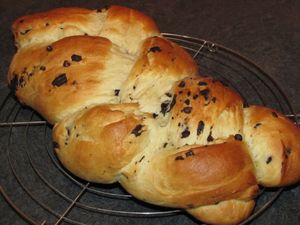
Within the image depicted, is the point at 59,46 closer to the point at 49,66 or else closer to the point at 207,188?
the point at 49,66

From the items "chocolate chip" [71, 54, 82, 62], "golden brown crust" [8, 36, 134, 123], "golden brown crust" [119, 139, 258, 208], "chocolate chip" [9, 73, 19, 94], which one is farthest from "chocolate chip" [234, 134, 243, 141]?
"chocolate chip" [9, 73, 19, 94]

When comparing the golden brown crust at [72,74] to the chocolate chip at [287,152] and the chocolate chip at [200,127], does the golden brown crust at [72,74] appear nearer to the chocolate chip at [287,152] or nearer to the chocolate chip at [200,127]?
the chocolate chip at [200,127]

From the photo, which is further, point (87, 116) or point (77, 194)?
point (77, 194)

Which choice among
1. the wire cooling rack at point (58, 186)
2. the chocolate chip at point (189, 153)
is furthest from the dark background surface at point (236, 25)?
the chocolate chip at point (189, 153)

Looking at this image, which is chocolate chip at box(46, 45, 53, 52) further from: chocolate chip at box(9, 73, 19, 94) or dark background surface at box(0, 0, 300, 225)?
dark background surface at box(0, 0, 300, 225)

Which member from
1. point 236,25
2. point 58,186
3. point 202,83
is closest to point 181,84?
point 202,83

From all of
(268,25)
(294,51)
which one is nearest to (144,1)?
(268,25)
